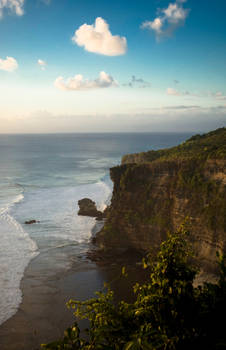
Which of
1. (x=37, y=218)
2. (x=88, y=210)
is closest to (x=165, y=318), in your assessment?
(x=37, y=218)

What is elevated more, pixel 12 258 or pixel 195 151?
pixel 195 151

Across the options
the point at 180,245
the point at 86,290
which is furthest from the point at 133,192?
the point at 180,245

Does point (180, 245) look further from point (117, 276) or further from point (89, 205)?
point (89, 205)

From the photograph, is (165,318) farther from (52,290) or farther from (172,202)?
(172,202)

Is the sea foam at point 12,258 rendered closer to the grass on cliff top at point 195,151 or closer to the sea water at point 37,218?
the sea water at point 37,218

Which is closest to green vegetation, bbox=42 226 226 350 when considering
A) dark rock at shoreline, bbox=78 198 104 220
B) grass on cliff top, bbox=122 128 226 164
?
grass on cliff top, bbox=122 128 226 164

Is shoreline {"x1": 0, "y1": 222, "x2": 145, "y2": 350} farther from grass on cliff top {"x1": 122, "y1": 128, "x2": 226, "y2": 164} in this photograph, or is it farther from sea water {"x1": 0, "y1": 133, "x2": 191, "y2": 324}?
grass on cliff top {"x1": 122, "y1": 128, "x2": 226, "y2": 164}
